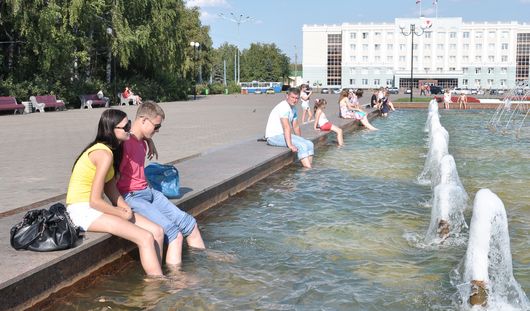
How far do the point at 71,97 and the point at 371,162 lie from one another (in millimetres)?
25874

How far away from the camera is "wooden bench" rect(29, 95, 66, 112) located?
98.0ft

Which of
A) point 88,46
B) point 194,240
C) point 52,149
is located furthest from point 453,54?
point 194,240

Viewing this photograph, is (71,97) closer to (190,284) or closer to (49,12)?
(49,12)

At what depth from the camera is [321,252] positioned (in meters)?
5.80

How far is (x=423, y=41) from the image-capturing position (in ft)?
394

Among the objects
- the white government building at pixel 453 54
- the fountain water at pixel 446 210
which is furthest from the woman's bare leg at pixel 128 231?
the white government building at pixel 453 54

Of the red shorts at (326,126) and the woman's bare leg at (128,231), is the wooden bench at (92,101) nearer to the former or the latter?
the red shorts at (326,126)

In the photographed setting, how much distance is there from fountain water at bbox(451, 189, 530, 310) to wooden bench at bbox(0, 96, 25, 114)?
2681 centimetres

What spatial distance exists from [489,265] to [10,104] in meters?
27.2

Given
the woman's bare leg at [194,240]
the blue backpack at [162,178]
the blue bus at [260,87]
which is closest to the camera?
the woman's bare leg at [194,240]

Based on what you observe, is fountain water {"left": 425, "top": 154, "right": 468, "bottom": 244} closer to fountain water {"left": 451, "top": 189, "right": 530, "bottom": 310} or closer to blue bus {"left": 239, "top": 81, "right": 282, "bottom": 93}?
fountain water {"left": 451, "top": 189, "right": 530, "bottom": 310}

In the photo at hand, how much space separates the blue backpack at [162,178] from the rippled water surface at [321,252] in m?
0.66

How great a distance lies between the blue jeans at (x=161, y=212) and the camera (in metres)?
5.27

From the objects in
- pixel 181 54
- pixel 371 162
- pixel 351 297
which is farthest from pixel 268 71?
pixel 351 297
